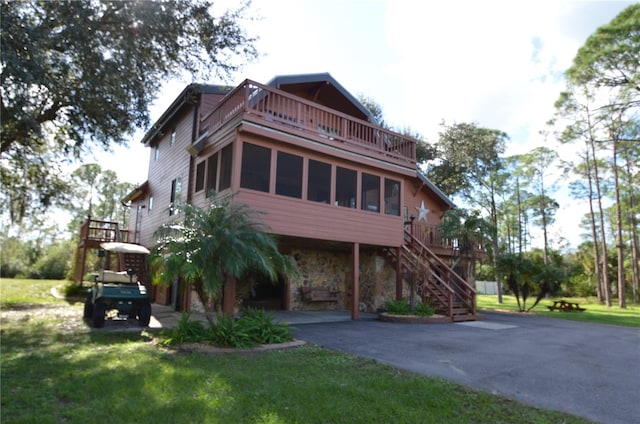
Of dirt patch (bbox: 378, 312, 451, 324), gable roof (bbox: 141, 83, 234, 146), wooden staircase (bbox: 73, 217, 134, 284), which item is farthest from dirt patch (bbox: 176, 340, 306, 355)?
wooden staircase (bbox: 73, 217, 134, 284)

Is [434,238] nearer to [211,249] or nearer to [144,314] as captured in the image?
[144,314]

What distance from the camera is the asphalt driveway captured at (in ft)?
15.0

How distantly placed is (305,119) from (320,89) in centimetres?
356

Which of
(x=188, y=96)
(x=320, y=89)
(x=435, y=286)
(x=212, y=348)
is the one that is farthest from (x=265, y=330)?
(x=320, y=89)

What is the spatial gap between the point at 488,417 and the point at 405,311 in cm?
817

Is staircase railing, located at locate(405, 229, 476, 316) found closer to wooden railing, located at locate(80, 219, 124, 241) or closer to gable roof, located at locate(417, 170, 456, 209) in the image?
gable roof, located at locate(417, 170, 456, 209)

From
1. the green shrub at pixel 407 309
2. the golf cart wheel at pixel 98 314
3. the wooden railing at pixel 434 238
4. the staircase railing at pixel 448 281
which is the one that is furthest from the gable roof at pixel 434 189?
the golf cart wheel at pixel 98 314

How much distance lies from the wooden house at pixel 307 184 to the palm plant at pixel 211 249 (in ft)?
4.88

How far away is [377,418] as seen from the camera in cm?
367

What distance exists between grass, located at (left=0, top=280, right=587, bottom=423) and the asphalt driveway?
24.0 inches

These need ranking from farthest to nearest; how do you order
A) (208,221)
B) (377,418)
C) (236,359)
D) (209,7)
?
(209,7), (208,221), (236,359), (377,418)

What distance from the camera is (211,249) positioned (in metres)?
6.62

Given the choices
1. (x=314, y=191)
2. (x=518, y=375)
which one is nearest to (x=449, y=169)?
(x=314, y=191)

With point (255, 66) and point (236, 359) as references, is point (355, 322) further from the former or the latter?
point (255, 66)
